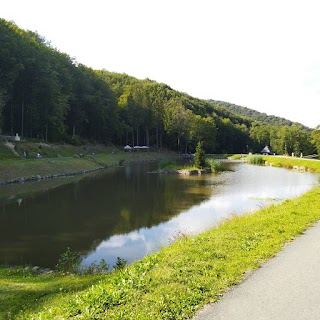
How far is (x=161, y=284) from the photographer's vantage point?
7.48 meters

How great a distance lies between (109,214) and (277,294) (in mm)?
15684

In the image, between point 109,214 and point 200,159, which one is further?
point 200,159

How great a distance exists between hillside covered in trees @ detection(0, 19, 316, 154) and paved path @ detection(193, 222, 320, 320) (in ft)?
158

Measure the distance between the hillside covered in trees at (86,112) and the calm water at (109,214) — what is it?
26773 mm

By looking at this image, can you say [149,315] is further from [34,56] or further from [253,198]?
[34,56]

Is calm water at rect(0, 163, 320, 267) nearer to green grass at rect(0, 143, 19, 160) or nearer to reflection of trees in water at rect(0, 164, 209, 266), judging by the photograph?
reflection of trees in water at rect(0, 164, 209, 266)

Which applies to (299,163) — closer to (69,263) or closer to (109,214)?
(109,214)

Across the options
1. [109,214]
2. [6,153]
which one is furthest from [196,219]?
[6,153]

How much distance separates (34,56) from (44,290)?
180ft

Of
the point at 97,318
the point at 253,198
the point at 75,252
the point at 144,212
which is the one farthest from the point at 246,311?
the point at 253,198

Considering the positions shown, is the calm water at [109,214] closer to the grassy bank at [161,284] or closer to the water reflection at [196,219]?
the water reflection at [196,219]

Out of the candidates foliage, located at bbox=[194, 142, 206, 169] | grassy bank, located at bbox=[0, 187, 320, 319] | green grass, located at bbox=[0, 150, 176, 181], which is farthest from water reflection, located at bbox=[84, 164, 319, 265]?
green grass, located at bbox=[0, 150, 176, 181]

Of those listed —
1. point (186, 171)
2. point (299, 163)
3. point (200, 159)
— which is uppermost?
point (200, 159)

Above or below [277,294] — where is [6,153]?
above
